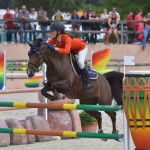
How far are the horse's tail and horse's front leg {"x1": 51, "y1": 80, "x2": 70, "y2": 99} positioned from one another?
1281 millimetres

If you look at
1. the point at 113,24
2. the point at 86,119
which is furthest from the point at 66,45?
the point at 113,24

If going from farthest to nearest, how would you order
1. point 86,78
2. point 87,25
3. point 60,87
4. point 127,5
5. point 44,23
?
point 127,5 < point 87,25 < point 44,23 < point 86,78 < point 60,87

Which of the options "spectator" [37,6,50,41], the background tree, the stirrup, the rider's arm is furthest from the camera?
the background tree

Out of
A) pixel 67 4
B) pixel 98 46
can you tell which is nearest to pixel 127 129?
pixel 98 46

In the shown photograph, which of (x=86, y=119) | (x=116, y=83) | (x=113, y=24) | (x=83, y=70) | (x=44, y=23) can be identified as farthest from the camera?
(x=44, y=23)

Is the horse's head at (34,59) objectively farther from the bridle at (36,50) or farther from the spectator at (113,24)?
the spectator at (113,24)

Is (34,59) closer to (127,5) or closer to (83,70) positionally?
(83,70)

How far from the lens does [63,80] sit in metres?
10.7

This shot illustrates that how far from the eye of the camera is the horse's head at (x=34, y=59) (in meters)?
10.4

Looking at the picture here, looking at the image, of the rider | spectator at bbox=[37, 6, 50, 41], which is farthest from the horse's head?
spectator at bbox=[37, 6, 50, 41]

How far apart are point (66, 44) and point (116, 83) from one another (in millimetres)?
1593

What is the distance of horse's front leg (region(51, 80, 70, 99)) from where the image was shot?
34.5 feet

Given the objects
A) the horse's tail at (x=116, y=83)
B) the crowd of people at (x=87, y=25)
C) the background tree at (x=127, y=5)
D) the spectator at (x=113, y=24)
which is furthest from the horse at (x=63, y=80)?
the background tree at (x=127, y=5)

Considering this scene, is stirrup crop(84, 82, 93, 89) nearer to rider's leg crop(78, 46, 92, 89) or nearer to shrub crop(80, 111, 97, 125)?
rider's leg crop(78, 46, 92, 89)
